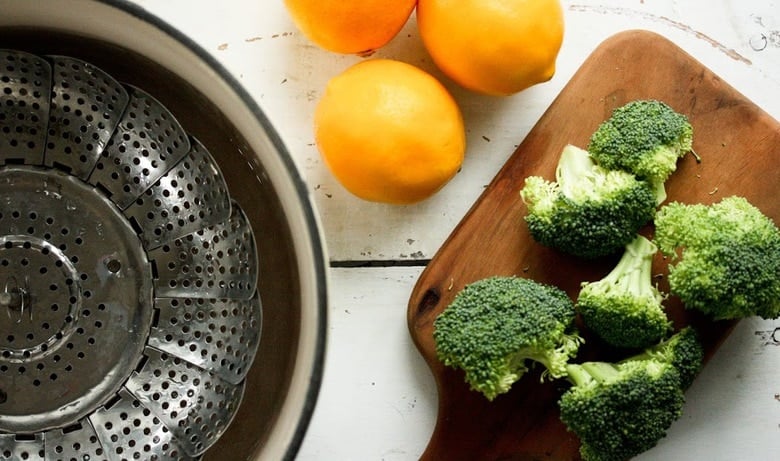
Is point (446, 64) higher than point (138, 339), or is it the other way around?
point (446, 64)

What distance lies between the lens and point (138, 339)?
1030 mm

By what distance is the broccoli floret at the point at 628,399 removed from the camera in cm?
102

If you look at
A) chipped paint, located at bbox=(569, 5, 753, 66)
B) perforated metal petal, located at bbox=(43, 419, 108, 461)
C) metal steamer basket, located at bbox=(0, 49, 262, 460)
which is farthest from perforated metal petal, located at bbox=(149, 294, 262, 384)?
chipped paint, located at bbox=(569, 5, 753, 66)

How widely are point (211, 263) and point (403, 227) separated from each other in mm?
237

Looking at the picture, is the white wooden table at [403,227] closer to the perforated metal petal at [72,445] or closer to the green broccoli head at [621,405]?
the green broccoli head at [621,405]

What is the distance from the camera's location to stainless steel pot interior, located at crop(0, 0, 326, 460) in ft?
2.70

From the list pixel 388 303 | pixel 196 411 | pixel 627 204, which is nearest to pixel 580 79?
pixel 627 204

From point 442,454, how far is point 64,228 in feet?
1.64

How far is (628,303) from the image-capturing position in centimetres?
101

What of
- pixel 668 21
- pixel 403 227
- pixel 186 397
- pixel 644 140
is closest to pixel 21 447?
pixel 186 397

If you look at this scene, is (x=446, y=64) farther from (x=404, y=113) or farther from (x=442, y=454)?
(x=442, y=454)

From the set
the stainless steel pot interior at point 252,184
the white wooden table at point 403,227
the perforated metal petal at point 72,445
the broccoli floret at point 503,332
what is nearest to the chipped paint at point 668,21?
the white wooden table at point 403,227

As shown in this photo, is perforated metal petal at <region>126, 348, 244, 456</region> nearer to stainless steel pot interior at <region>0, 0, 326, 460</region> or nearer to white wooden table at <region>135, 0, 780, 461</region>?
stainless steel pot interior at <region>0, 0, 326, 460</region>

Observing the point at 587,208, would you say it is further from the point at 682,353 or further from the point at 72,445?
the point at 72,445
